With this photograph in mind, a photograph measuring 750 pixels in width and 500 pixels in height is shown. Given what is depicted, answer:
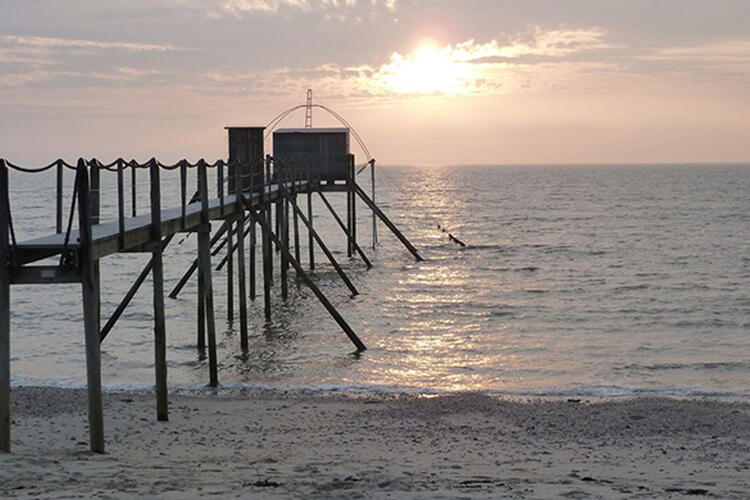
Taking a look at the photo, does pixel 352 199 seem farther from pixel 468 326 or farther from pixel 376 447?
pixel 376 447

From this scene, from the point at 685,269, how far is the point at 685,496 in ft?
101

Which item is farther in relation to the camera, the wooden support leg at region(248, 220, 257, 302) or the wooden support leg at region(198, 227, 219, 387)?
the wooden support leg at region(248, 220, 257, 302)

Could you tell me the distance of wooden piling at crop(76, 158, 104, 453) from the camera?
11.2m

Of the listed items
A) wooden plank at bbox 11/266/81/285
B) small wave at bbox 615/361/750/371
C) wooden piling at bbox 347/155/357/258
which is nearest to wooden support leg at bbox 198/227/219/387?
wooden plank at bbox 11/266/81/285

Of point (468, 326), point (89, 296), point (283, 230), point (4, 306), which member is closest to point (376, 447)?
point (89, 296)

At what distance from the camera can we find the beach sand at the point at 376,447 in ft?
32.0

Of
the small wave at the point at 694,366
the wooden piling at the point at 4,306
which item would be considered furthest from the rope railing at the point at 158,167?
the small wave at the point at 694,366

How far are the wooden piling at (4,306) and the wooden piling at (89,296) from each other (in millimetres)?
803

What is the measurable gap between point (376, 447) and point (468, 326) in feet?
40.8

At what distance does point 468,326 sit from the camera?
2514 centimetres

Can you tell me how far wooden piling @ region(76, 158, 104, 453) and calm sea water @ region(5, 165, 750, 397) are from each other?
6.33m

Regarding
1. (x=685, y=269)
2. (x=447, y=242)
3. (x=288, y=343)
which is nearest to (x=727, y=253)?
(x=685, y=269)

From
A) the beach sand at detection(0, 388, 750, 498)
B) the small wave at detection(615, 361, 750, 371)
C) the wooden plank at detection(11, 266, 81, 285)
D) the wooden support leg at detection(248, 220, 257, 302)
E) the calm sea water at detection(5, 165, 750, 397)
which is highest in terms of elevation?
the wooden plank at detection(11, 266, 81, 285)

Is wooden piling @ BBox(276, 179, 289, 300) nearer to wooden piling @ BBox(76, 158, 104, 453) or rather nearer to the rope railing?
the rope railing
